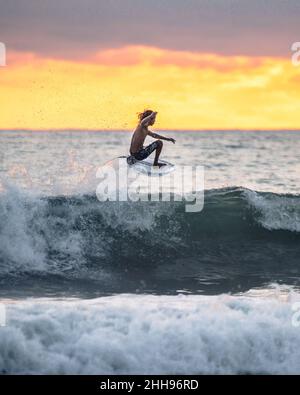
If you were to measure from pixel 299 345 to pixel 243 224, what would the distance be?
28.8 ft

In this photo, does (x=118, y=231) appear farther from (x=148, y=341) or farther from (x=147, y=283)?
(x=148, y=341)

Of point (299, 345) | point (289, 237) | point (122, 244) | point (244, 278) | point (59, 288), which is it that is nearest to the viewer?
point (299, 345)

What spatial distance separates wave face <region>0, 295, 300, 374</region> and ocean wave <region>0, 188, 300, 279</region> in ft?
13.2

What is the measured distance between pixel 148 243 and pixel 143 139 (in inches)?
102

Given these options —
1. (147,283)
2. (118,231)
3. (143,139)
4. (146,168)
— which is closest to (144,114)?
(143,139)

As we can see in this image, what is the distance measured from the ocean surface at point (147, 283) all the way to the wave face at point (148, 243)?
0.09ft

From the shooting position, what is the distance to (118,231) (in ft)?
55.6

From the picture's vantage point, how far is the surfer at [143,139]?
15.1 m

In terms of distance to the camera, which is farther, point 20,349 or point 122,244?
point 122,244

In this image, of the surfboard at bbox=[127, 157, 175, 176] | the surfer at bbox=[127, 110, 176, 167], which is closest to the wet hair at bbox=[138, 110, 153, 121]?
the surfer at bbox=[127, 110, 176, 167]

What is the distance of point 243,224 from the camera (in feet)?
60.8
